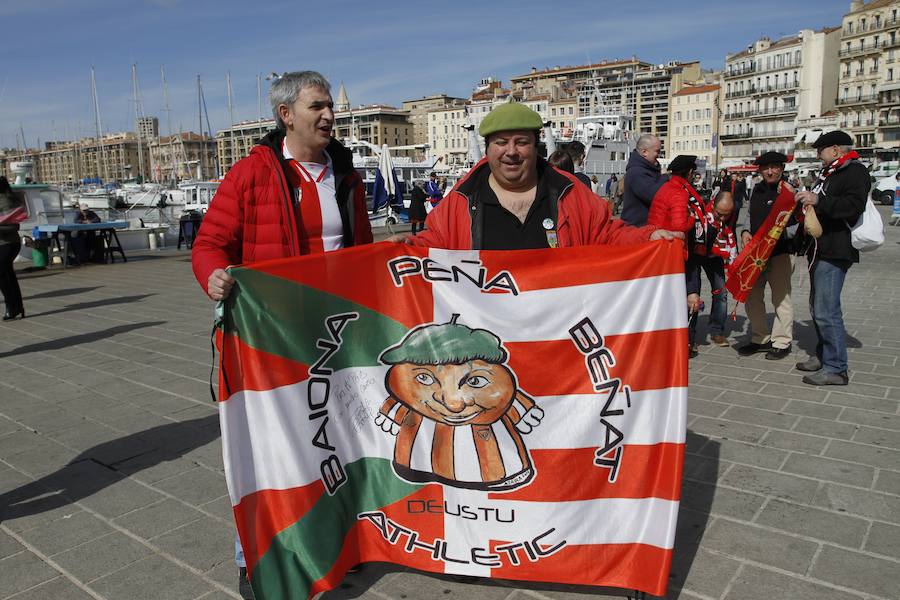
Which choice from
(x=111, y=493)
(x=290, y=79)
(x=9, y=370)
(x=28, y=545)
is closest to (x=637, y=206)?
(x=290, y=79)

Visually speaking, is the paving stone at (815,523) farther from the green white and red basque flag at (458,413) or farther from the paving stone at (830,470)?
the green white and red basque flag at (458,413)

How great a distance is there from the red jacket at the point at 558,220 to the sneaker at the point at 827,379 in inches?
138

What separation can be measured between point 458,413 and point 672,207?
13.4 ft

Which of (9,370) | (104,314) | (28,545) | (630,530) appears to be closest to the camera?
(630,530)

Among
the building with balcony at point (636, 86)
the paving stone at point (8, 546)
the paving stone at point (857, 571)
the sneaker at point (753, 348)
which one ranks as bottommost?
the sneaker at point (753, 348)

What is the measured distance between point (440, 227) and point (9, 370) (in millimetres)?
5639

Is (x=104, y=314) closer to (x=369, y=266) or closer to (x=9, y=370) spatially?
(x=9, y=370)

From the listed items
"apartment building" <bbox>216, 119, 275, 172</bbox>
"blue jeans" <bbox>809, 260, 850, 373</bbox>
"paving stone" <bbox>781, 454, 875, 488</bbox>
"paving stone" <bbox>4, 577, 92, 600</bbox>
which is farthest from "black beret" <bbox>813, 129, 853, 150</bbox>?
"apartment building" <bbox>216, 119, 275, 172</bbox>

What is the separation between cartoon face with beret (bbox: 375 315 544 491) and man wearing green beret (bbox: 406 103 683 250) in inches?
20.0

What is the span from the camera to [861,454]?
429cm

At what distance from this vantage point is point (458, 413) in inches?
114

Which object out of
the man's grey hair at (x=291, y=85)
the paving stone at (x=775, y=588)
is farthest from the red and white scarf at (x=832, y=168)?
the man's grey hair at (x=291, y=85)

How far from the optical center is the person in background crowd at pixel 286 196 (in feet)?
9.76

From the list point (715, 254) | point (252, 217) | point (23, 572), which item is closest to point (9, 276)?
point (23, 572)
